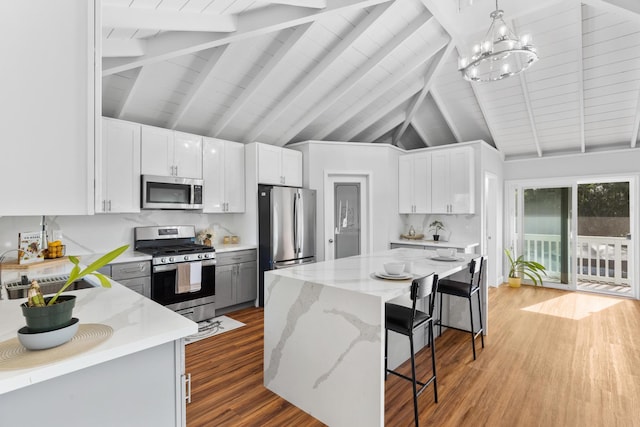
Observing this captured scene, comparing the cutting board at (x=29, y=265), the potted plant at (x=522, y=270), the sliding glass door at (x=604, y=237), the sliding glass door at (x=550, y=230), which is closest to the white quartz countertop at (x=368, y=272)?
the cutting board at (x=29, y=265)

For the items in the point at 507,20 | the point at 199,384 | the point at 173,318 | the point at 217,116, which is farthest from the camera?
the point at 217,116

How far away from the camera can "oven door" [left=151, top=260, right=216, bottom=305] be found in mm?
3588

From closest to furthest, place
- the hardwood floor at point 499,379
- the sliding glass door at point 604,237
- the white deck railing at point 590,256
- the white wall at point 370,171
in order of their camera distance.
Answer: the hardwood floor at point 499,379, the white wall at point 370,171, the sliding glass door at point 604,237, the white deck railing at point 590,256

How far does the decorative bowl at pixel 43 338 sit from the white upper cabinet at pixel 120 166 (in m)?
2.89

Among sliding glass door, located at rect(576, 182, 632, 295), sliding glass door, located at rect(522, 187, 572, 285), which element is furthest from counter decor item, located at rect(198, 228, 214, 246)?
sliding glass door, located at rect(576, 182, 632, 295)

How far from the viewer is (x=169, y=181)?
4031mm

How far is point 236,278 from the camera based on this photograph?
4430mm

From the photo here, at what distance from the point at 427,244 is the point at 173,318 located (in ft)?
15.1

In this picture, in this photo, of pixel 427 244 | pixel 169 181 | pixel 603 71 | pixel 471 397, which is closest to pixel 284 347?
pixel 471 397

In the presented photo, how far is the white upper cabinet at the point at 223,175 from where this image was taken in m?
4.46

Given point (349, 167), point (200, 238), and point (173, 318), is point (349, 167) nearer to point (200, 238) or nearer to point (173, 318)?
point (200, 238)

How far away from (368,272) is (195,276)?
228 cm

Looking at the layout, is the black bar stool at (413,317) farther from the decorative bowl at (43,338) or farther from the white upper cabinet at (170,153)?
the white upper cabinet at (170,153)

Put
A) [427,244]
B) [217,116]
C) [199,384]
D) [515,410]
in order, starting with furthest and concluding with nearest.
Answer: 1. [427,244]
2. [217,116]
3. [199,384]
4. [515,410]
